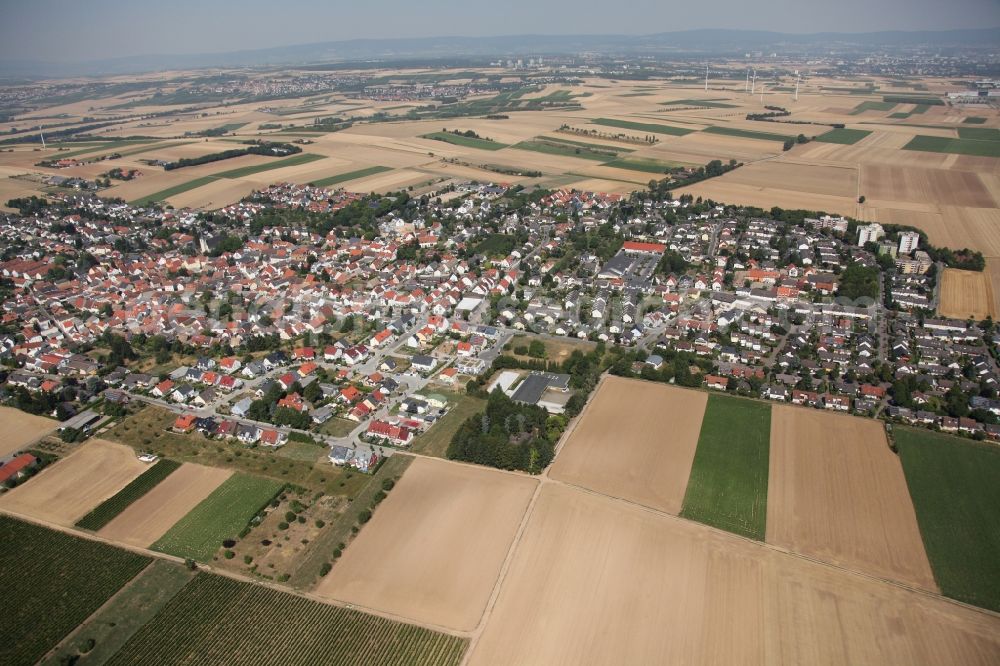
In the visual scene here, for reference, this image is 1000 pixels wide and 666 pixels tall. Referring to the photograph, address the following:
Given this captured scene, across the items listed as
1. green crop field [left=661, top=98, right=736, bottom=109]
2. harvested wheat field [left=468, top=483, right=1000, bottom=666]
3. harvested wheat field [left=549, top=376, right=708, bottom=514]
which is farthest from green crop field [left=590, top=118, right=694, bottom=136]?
harvested wheat field [left=468, top=483, right=1000, bottom=666]

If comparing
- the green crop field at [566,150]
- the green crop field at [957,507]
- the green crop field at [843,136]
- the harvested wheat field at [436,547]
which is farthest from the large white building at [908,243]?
the green crop field at [843,136]

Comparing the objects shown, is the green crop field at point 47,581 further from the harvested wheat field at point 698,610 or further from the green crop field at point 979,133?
the green crop field at point 979,133

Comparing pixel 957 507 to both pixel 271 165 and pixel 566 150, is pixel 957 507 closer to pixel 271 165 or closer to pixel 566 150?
pixel 566 150

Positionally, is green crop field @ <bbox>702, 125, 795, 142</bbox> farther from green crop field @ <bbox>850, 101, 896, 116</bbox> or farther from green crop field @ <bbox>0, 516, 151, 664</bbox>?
green crop field @ <bbox>0, 516, 151, 664</bbox>

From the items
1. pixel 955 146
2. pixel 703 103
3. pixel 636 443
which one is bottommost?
pixel 636 443

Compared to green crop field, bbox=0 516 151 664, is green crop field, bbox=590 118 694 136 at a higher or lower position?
higher

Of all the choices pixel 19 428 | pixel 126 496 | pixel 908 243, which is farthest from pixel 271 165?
pixel 908 243

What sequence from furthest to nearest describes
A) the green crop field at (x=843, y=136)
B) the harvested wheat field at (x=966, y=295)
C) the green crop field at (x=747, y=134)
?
1. the green crop field at (x=747, y=134)
2. the green crop field at (x=843, y=136)
3. the harvested wheat field at (x=966, y=295)
